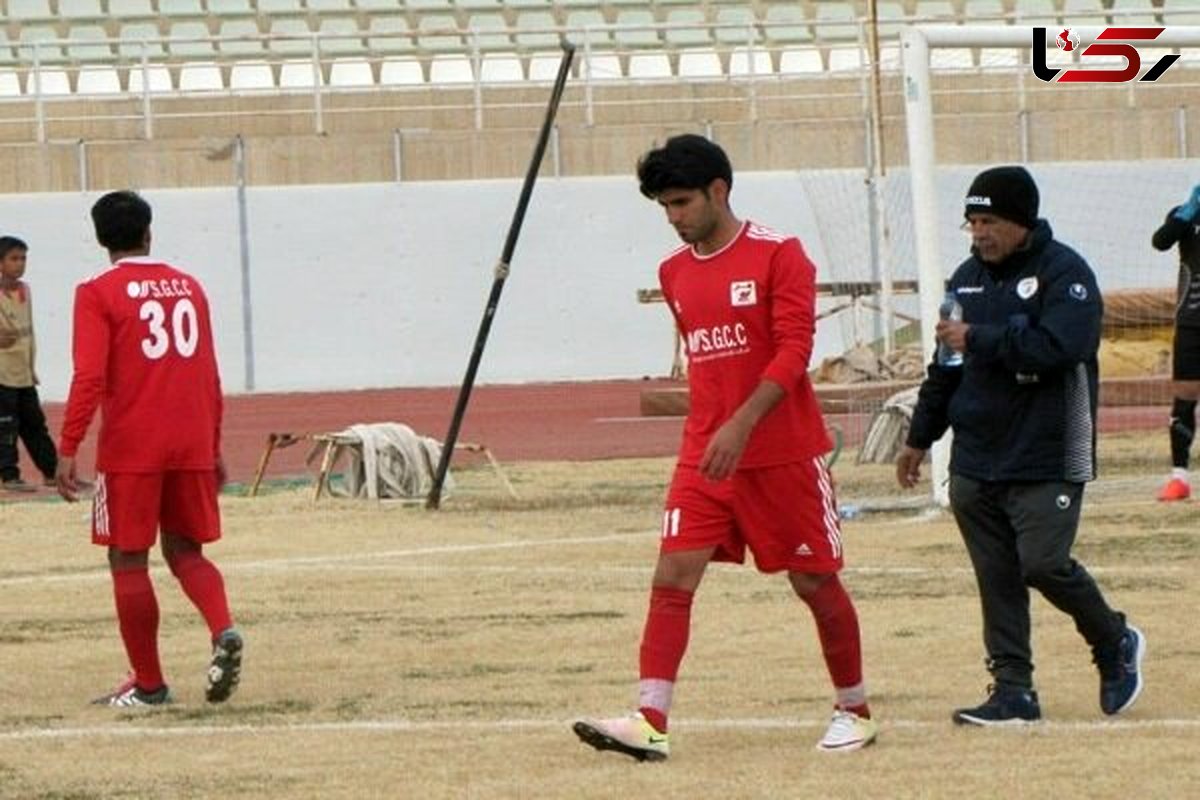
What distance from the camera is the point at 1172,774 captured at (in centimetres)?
806

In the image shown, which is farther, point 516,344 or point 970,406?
point 516,344

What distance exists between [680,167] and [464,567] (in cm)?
644

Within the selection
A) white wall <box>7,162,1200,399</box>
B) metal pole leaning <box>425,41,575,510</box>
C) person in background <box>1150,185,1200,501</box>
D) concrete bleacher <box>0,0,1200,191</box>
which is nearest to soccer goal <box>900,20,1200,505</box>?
concrete bleacher <box>0,0,1200,191</box>

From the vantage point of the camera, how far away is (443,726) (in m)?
9.48

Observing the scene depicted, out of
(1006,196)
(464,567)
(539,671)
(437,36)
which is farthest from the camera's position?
(437,36)

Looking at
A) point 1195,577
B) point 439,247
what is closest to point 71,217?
point 439,247

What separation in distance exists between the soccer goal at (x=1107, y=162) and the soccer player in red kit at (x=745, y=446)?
1324cm

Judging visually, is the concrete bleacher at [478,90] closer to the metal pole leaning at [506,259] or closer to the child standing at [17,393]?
the child standing at [17,393]

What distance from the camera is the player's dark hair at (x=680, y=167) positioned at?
27.8ft

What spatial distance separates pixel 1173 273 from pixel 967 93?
434 cm

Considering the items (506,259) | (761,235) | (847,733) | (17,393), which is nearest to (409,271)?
(17,393)

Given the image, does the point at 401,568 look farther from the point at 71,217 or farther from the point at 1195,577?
the point at 71,217

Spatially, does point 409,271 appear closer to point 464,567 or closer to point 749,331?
point 464,567

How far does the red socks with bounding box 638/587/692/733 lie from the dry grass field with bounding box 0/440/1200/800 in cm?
19
